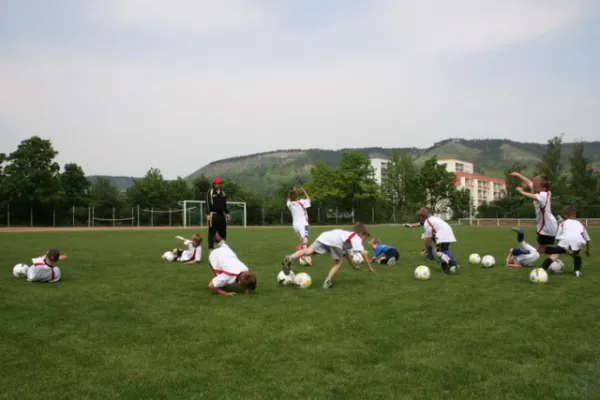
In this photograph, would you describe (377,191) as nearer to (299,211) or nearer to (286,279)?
(299,211)

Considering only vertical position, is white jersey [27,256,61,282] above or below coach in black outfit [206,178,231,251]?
below

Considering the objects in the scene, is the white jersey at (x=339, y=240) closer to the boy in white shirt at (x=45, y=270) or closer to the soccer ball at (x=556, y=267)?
the soccer ball at (x=556, y=267)

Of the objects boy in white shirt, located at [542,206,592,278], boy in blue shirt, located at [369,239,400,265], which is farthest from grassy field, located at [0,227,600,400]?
boy in blue shirt, located at [369,239,400,265]

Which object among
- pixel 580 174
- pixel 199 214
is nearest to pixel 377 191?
pixel 199 214

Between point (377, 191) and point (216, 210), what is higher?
point (377, 191)

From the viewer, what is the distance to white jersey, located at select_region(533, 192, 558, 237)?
11438 millimetres

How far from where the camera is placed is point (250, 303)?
812 centimetres

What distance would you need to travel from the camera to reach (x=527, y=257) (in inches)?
495

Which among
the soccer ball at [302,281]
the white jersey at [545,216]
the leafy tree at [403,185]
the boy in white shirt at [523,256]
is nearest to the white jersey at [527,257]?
the boy in white shirt at [523,256]

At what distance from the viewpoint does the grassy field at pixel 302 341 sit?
14.6ft

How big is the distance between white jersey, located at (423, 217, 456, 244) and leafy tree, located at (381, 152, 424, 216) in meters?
61.0

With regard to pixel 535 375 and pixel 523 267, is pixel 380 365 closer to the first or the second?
pixel 535 375

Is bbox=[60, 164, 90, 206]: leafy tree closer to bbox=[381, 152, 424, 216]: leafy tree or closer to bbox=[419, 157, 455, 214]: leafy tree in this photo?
bbox=[381, 152, 424, 216]: leafy tree

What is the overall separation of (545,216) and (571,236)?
0.77 m
